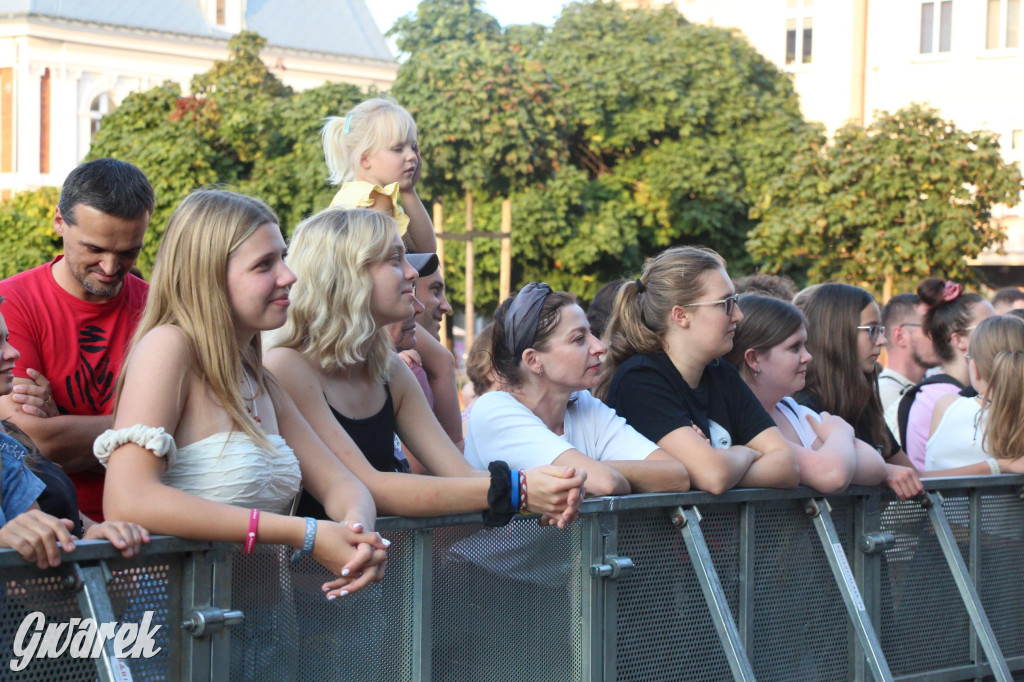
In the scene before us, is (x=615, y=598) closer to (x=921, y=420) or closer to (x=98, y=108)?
(x=921, y=420)

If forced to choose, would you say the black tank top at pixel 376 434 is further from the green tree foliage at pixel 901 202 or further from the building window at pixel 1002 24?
the building window at pixel 1002 24

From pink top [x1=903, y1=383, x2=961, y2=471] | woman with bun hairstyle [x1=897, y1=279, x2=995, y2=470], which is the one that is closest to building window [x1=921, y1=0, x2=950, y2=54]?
woman with bun hairstyle [x1=897, y1=279, x2=995, y2=470]

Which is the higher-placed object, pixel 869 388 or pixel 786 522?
pixel 869 388

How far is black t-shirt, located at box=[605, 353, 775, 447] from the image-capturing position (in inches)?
170

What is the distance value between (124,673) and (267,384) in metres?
0.88

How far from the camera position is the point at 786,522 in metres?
4.33

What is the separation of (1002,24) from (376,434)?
92.4ft

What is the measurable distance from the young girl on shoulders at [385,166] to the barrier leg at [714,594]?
188cm

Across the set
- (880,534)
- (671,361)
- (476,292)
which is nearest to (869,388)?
(880,534)

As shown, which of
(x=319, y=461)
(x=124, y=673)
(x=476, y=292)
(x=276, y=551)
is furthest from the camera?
(x=476, y=292)

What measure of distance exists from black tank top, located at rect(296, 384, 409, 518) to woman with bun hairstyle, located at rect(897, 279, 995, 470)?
3.33 meters

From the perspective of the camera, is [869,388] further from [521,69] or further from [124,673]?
[521,69]

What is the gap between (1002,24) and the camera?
1112 inches

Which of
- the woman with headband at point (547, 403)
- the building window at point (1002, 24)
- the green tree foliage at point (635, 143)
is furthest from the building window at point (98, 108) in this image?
the woman with headband at point (547, 403)
